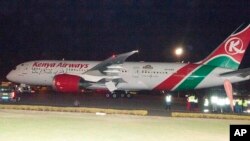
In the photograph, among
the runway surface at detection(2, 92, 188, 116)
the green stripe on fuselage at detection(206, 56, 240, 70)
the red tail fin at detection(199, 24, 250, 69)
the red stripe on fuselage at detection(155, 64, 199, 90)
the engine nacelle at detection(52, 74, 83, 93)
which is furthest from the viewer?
the red stripe on fuselage at detection(155, 64, 199, 90)

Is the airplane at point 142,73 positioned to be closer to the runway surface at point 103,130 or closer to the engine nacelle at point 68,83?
the engine nacelle at point 68,83

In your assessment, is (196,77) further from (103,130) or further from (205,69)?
(103,130)

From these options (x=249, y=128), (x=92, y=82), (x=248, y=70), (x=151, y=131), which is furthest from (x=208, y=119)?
(x=92, y=82)

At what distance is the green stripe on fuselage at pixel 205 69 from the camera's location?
4172 cm

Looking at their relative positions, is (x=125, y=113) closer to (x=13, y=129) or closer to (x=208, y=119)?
(x=208, y=119)

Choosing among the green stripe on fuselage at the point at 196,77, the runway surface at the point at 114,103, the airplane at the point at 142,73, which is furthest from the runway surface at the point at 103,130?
the green stripe on fuselage at the point at 196,77

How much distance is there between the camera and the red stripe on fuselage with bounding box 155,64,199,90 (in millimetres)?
42953

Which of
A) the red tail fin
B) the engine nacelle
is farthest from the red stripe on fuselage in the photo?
the engine nacelle

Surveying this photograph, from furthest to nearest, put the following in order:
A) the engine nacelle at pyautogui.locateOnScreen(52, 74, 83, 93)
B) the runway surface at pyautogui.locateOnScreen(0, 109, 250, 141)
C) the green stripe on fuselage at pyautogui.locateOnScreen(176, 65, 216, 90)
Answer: the green stripe on fuselage at pyautogui.locateOnScreen(176, 65, 216, 90)
the engine nacelle at pyautogui.locateOnScreen(52, 74, 83, 93)
the runway surface at pyautogui.locateOnScreen(0, 109, 250, 141)

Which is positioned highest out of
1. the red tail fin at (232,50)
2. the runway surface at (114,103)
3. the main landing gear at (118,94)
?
the red tail fin at (232,50)

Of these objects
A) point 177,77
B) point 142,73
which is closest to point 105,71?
point 142,73

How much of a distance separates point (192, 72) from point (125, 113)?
18820 millimetres

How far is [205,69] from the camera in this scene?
138 ft

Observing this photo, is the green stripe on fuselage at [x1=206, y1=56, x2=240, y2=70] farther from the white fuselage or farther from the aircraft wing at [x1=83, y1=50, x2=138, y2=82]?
the aircraft wing at [x1=83, y1=50, x2=138, y2=82]
